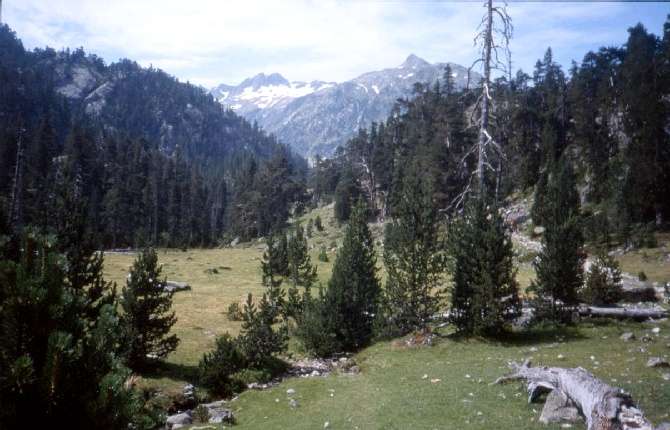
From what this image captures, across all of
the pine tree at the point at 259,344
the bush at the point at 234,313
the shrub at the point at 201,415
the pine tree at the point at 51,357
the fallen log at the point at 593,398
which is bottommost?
the bush at the point at 234,313

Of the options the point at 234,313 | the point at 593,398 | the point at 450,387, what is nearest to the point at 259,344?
the point at 450,387

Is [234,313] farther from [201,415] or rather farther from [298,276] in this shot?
[201,415]

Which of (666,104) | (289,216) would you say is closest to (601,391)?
(666,104)

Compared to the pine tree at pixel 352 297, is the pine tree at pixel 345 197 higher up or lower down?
higher up

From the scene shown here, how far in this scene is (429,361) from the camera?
64.1 feet

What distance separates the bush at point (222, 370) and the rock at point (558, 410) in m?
12.3

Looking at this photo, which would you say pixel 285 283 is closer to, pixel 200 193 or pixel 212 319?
pixel 212 319

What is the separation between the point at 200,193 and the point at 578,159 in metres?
93.2

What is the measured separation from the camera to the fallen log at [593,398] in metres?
8.47

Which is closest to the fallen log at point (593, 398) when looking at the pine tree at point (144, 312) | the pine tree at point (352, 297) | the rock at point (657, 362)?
the rock at point (657, 362)

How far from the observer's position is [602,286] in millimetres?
25250

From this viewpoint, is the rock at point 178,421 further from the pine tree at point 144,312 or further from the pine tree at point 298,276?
the pine tree at point 298,276

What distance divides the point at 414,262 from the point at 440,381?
8.45m

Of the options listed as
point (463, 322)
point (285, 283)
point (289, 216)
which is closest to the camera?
point (463, 322)
